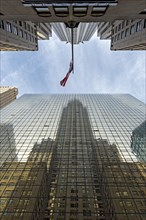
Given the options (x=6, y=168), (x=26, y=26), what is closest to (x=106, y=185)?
(x=6, y=168)

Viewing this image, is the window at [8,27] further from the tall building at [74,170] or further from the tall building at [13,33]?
the tall building at [74,170]

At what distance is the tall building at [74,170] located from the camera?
3830 centimetres

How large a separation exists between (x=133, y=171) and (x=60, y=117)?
42696 mm

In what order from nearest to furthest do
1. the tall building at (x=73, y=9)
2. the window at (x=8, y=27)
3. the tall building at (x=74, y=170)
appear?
the tall building at (x=73, y=9), the window at (x=8, y=27), the tall building at (x=74, y=170)

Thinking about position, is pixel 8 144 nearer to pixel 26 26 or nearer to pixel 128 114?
pixel 26 26

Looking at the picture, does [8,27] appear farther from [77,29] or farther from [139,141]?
Answer: [77,29]

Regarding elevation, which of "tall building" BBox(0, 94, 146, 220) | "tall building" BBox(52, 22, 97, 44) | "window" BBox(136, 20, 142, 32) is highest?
"tall building" BBox(52, 22, 97, 44)

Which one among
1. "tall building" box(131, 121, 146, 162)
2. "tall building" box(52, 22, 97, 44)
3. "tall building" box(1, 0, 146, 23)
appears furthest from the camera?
"tall building" box(52, 22, 97, 44)

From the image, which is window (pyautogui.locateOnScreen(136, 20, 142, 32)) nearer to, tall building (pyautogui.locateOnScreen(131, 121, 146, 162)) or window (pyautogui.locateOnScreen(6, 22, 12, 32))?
window (pyautogui.locateOnScreen(6, 22, 12, 32))

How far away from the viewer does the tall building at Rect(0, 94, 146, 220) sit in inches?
1508

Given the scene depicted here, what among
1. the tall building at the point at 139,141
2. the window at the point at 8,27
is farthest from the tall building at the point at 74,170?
the window at the point at 8,27

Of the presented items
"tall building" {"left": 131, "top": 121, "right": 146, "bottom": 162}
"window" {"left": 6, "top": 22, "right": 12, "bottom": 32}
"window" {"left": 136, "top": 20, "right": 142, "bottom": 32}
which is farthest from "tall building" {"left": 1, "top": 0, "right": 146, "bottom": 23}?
"tall building" {"left": 131, "top": 121, "right": 146, "bottom": 162}

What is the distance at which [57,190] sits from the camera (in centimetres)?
4388

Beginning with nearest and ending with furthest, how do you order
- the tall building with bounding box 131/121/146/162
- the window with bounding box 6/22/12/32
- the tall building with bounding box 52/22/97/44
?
the window with bounding box 6/22/12/32, the tall building with bounding box 131/121/146/162, the tall building with bounding box 52/22/97/44
